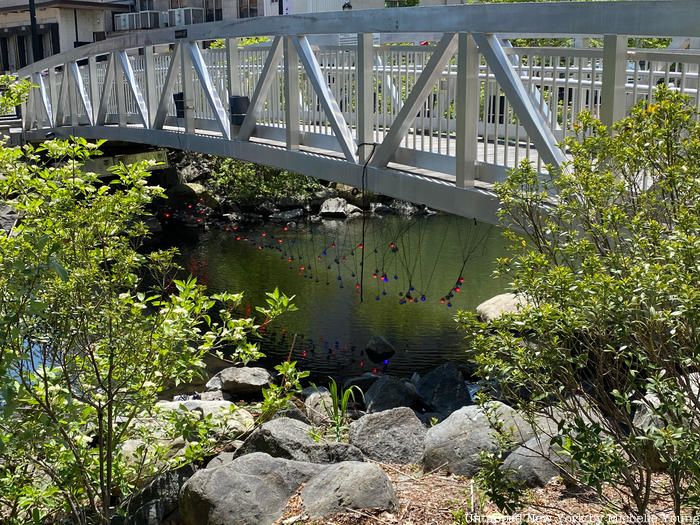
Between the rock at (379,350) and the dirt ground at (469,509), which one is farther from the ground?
the dirt ground at (469,509)

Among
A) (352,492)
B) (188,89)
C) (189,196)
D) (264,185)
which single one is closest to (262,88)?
(188,89)

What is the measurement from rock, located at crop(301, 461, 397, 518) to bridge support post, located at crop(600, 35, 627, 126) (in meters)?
3.26

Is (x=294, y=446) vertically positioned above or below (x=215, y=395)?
above

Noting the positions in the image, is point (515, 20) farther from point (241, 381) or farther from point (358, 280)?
point (358, 280)

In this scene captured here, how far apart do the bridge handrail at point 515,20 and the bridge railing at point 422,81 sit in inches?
0.4

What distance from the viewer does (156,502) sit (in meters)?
6.59

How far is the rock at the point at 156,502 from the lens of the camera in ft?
21.5

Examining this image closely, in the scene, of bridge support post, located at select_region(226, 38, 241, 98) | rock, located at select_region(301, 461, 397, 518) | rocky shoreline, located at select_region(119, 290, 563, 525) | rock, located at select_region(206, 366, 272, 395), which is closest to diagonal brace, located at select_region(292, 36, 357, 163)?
bridge support post, located at select_region(226, 38, 241, 98)

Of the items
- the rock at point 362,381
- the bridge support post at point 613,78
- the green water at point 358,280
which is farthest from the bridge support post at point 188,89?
the bridge support post at point 613,78

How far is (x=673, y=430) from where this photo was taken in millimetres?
3320

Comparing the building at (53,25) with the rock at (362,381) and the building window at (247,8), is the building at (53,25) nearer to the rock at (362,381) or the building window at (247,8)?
the building window at (247,8)

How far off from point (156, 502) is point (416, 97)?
4.55 metres

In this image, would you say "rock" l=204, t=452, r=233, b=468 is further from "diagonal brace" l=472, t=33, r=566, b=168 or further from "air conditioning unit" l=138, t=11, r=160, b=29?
"air conditioning unit" l=138, t=11, r=160, b=29

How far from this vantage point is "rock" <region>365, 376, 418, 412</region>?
9.80 m
